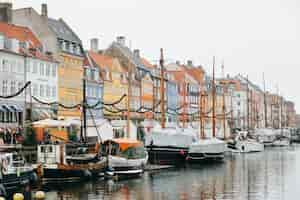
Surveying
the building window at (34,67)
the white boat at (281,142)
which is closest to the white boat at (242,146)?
the white boat at (281,142)

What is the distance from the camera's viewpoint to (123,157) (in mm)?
44250

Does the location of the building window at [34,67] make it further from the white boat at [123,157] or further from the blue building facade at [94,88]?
the white boat at [123,157]

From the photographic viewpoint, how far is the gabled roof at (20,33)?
5912cm

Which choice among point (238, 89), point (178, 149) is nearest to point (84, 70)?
point (178, 149)

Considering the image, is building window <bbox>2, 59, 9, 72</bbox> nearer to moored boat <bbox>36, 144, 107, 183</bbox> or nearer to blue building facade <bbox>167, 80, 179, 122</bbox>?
moored boat <bbox>36, 144, 107, 183</bbox>

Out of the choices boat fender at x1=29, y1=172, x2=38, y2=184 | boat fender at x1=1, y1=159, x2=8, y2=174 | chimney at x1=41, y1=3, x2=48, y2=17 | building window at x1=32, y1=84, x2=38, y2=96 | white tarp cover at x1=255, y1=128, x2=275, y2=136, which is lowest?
boat fender at x1=29, y1=172, x2=38, y2=184

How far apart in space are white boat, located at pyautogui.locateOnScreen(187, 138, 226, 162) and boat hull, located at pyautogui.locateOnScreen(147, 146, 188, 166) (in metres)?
3.70

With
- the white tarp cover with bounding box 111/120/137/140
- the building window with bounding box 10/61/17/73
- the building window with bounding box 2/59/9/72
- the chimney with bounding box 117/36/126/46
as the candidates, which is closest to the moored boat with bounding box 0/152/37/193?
the building window with bounding box 2/59/9/72

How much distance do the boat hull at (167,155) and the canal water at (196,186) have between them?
82.3 inches

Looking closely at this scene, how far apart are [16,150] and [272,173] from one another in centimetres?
2251

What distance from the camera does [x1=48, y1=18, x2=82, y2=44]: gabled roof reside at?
219ft

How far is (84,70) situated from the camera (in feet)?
236

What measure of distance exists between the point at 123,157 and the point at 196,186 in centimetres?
677

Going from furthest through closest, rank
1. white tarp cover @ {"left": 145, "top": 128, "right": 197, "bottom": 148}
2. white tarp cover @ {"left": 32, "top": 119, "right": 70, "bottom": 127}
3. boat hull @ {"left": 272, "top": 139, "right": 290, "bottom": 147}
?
boat hull @ {"left": 272, "top": 139, "right": 290, "bottom": 147}
white tarp cover @ {"left": 145, "top": 128, "right": 197, "bottom": 148}
white tarp cover @ {"left": 32, "top": 119, "right": 70, "bottom": 127}
